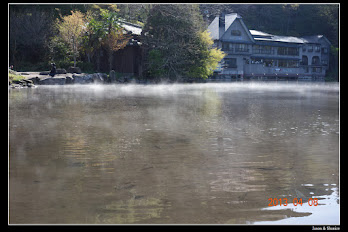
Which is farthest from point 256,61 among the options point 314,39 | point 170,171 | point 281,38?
point 170,171

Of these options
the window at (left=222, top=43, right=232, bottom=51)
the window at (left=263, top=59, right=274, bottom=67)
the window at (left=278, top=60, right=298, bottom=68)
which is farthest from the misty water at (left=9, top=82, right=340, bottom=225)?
the window at (left=278, top=60, right=298, bottom=68)

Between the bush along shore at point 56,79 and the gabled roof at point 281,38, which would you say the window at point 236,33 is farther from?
the bush along shore at point 56,79

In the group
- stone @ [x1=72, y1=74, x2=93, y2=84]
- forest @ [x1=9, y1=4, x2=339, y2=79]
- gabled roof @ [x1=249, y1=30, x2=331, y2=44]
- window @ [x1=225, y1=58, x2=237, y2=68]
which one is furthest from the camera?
gabled roof @ [x1=249, y1=30, x2=331, y2=44]

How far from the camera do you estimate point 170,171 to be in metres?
6.25

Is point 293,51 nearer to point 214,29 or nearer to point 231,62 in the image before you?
point 231,62

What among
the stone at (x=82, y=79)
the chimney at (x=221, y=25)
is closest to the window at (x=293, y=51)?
the chimney at (x=221, y=25)

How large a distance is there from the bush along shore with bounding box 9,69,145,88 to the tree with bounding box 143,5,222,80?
10.0ft

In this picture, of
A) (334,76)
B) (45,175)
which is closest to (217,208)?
(45,175)

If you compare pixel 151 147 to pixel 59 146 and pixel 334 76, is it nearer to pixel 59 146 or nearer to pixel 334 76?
pixel 59 146

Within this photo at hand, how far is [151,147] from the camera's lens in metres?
8.26

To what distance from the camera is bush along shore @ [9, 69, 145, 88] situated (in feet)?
93.6

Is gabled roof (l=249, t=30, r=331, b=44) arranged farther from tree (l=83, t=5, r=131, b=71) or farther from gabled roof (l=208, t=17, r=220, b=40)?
tree (l=83, t=5, r=131, b=71)

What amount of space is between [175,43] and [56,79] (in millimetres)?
12129
